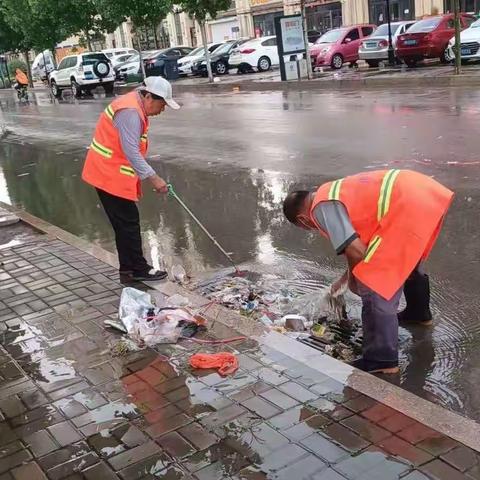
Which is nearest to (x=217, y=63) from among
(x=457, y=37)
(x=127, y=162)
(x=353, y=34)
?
(x=353, y=34)

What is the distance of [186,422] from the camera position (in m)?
3.27

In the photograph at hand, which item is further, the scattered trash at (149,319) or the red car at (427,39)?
the red car at (427,39)

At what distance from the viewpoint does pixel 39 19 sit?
33.7 meters

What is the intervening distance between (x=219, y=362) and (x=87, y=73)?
1093 inches

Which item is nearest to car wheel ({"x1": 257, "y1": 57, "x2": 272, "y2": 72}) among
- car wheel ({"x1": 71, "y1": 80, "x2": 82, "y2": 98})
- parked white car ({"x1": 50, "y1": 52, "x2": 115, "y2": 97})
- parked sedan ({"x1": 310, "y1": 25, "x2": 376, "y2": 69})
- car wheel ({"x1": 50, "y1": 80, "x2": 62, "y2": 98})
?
parked sedan ({"x1": 310, "y1": 25, "x2": 376, "y2": 69})

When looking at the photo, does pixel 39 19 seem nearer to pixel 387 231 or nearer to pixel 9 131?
pixel 9 131

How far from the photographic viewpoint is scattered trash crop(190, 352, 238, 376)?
3.75 meters

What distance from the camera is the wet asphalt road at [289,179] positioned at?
433 cm

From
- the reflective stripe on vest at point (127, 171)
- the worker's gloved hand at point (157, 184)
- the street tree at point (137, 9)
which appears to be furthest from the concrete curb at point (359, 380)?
the street tree at point (137, 9)

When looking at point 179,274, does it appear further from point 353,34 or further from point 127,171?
point 353,34

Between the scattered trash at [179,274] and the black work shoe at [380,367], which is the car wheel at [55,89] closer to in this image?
the scattered trash at [179,274]

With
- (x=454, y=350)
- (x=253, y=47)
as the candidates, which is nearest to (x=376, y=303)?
(x=454, y=350)

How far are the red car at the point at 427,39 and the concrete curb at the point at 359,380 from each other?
18.1 metres

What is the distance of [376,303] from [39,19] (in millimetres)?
34056
